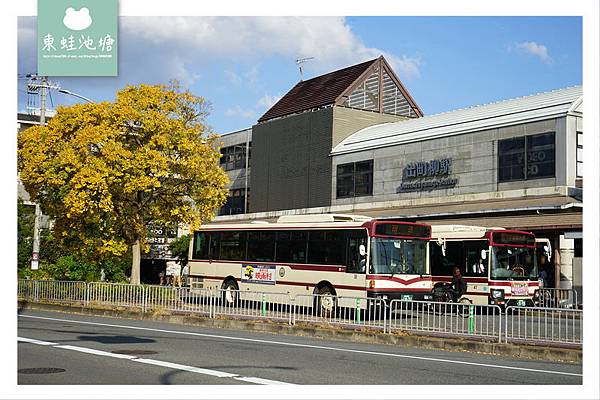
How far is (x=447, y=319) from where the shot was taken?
1944 centimetres

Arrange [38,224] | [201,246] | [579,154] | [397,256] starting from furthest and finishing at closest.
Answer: [38,224]
[579,154]
[201,246]
[397,256]

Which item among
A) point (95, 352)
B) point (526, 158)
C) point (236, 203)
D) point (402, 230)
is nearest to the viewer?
point (95, 352)

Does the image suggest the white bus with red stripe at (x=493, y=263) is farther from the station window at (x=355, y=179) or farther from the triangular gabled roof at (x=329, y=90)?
the triangular gabled roof at (x=329, y=90)

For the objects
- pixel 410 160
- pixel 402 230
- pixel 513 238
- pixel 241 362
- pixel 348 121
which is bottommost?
pixel 241 362

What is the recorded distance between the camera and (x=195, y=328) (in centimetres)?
2248

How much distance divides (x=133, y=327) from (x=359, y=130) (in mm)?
34569

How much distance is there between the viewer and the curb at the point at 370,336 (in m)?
16.7

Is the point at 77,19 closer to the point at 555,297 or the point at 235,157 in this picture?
the point at 555,297

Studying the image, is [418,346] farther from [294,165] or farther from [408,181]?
[294,165]

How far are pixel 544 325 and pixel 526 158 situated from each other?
22943 millimetres

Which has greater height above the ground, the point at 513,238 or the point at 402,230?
the point at 402,230

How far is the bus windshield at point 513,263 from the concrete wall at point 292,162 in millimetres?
22865

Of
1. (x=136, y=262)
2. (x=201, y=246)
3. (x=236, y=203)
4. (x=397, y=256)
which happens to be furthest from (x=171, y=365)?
(x=236, y=203)

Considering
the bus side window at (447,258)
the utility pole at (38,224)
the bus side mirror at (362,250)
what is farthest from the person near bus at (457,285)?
the utility pole at (38,224)
